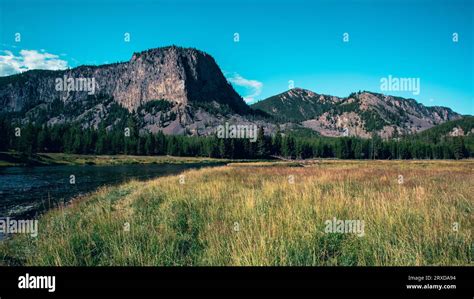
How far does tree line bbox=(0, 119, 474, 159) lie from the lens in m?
113

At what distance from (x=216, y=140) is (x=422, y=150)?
107 metres

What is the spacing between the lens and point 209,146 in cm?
12794

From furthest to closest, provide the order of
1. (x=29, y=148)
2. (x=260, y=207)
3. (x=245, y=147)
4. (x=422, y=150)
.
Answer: (x=422, y=150) → (x=245, y=147) → (x=29, y=148) → (x=260, y=207)

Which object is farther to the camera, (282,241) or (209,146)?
(209,146)

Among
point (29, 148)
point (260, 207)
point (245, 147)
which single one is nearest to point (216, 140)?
point (245, 147)

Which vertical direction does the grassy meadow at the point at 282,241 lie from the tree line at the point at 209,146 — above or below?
below

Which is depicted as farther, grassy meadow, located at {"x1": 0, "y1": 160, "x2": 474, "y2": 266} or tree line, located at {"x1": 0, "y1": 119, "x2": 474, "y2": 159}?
tree line, located at {"x1": 0, "y1": 119, "x2": 474, "y2": 159}

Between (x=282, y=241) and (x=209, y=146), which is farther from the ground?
(x=209, y=146)

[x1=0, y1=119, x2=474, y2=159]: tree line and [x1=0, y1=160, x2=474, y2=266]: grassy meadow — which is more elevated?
[x1=0, y1=119, x2=474, y2=159]: tree line

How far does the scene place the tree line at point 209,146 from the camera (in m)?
113

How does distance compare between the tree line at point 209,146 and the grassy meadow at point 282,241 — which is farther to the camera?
the tree line at point 209,146

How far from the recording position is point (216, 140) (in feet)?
415
